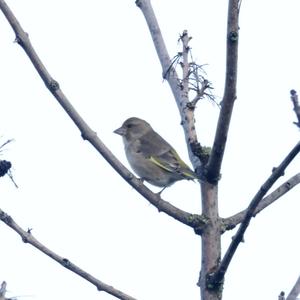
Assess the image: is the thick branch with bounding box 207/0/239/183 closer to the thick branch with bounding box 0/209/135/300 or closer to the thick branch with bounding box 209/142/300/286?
the thick branch with bounding box 209/142/300/286

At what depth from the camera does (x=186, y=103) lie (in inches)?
193

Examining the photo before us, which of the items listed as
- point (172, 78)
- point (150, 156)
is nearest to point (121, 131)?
point (150, 156)

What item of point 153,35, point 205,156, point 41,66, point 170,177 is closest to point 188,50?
point 153,35

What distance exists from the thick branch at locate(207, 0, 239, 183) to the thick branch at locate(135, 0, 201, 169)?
2.51ft

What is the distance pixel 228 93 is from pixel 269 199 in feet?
3.02

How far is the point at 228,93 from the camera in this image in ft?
11.4

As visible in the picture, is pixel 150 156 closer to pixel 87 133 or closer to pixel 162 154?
pixel 162 154

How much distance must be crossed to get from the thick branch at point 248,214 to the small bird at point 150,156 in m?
3.41

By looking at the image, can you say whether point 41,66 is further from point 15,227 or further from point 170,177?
point 170,177

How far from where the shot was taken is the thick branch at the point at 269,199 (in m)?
4.12

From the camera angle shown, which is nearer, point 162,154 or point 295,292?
point 295,292

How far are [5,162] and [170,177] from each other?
13.6 ft

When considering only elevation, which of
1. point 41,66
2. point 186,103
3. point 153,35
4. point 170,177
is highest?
point 170,177

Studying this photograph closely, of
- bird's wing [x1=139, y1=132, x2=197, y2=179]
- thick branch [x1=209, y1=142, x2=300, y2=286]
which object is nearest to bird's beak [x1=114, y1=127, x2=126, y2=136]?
bird's wing [x1=139, y1=132, x2=197, y2=179]
